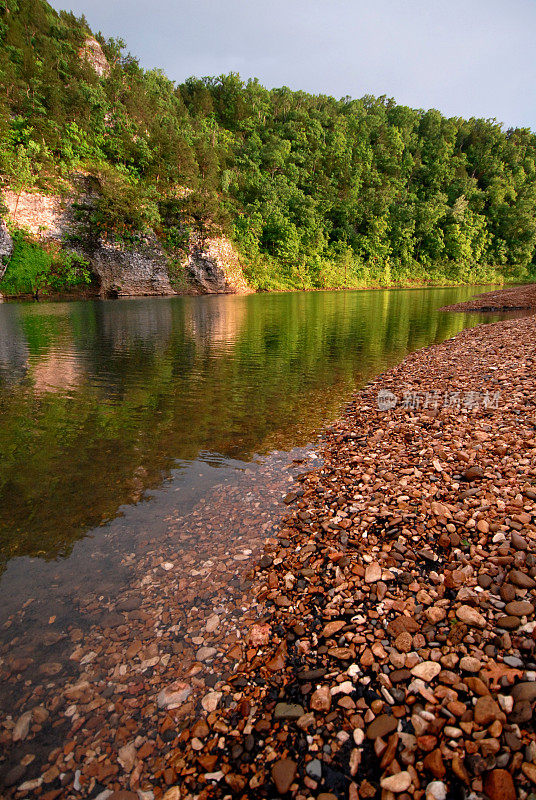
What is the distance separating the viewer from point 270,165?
70000mm

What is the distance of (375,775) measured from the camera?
237 cm

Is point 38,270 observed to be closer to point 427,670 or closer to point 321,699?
point 321,699

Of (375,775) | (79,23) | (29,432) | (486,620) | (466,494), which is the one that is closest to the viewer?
(375,775)

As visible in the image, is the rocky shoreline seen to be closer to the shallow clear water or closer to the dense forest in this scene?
the shallow clear water

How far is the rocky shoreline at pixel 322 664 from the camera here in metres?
2.47

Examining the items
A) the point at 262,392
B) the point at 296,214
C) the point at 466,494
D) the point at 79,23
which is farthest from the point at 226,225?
the point at 466,494

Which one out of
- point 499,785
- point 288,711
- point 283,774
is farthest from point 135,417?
point 499,785

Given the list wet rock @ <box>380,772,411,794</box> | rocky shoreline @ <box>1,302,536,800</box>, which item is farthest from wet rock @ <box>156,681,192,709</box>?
wet rock @ <box>380,772,411,794</box>

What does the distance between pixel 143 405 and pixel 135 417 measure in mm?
954

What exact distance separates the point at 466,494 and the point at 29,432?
9279mm

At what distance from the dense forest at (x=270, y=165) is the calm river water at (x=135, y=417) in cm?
3679

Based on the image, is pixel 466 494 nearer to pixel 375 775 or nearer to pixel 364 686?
pixel 364 686

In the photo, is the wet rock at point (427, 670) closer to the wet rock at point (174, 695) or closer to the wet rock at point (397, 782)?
the wet rock at point (397, 782)

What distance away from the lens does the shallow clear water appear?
20.8ft
